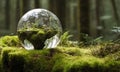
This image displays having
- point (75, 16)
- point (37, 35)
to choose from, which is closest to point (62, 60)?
point (37, 35)

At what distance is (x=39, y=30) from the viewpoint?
15.9ft

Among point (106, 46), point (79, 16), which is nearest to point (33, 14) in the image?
point (106, 46)

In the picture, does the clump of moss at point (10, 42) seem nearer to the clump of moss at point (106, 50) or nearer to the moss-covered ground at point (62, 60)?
the moss-covered ground at point (62, 60)

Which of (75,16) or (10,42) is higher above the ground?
(10,42)

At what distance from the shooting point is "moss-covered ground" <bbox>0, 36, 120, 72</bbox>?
4.03 m

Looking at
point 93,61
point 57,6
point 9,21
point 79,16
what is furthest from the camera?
point 9,21

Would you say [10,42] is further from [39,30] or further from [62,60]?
[62,60]

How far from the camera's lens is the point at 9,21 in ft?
146

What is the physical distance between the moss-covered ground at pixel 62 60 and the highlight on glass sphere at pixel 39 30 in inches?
7.4

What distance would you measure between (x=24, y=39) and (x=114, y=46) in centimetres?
136

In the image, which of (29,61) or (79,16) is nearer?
(29,61)

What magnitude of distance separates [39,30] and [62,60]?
73 centimetres

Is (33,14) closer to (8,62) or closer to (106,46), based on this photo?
(8,62)

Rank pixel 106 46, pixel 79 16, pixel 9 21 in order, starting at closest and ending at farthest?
pixel 106 46, pixel 79 16, pixel 9 21
